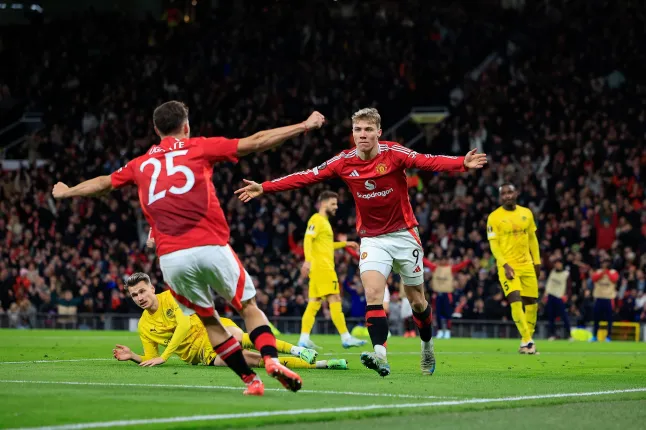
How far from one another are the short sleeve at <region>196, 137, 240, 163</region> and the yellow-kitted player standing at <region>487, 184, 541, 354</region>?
360 inches

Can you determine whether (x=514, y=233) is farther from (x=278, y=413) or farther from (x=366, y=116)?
(x=278, y=413)

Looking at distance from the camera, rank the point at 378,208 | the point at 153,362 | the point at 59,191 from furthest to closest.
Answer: the point at 153,362 < the point at 378,208 < the point at 59,191

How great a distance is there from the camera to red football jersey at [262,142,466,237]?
10.5m

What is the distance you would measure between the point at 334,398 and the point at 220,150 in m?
2.01

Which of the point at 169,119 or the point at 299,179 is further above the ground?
the point at 169,119

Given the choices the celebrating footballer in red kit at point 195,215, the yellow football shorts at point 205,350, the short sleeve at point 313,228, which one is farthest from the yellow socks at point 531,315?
the celebrating footballer in red kit at point 195,215

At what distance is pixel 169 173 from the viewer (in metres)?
8.13

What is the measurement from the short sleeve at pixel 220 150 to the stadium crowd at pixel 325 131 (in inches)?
706

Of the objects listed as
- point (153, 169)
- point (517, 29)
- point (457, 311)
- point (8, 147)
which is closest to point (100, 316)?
point (457, 311)

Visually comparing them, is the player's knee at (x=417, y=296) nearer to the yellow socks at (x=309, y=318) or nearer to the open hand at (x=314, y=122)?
the open hand at (x=314, y=122)

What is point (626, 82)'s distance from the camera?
3058cm

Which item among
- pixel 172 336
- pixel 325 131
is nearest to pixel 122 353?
pixel 172 336

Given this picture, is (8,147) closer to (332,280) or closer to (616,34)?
(616,34)

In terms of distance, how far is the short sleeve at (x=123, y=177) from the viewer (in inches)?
328
